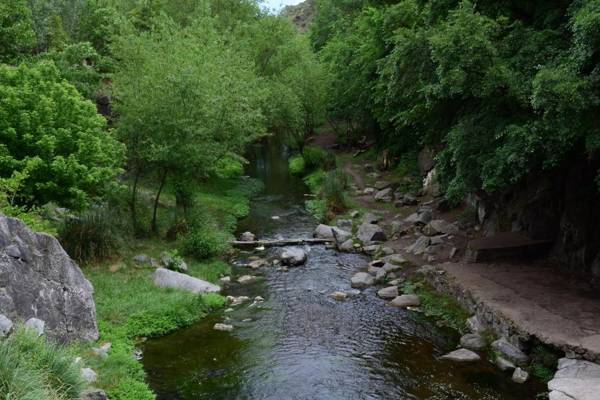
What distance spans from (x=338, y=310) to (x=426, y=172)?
15938 millimetres

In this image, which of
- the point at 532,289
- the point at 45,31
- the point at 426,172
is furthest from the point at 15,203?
the point at 426,172

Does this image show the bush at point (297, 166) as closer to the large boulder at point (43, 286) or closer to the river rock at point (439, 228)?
the river rock at point (439, 228)

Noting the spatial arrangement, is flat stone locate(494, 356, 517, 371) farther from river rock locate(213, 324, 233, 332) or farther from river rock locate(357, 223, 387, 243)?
river rock locate(357, 223, 387, 243)

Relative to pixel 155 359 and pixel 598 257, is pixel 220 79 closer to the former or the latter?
pixel 155 359

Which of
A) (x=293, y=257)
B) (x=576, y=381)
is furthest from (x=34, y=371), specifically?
(x=293, y=257)

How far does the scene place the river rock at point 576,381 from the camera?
31.3ft

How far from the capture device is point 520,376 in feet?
38.4

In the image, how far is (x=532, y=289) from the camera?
14750mm

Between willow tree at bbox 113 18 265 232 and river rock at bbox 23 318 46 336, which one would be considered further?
willow tree at bbox 113 18 265 232

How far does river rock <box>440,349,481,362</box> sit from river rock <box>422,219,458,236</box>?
930 cm

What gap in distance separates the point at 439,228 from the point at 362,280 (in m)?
5.52

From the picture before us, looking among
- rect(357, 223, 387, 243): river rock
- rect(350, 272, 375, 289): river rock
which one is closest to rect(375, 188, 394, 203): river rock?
rect(357, 223, 387, 243): river rock

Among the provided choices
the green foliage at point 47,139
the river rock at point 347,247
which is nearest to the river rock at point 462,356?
the river rock at point 347,247

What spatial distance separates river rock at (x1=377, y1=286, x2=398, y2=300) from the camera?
56.1ft
